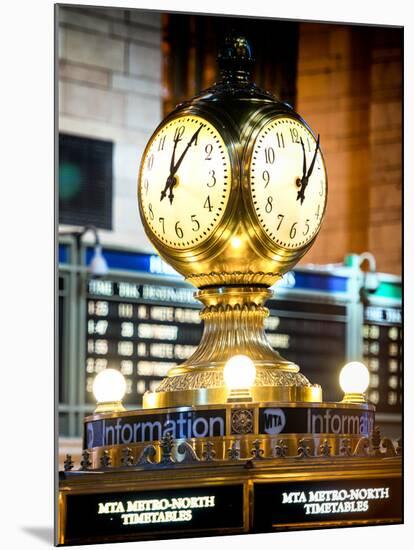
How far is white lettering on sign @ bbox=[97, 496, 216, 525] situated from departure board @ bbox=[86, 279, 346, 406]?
215cm

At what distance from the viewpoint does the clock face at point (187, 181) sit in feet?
30.3

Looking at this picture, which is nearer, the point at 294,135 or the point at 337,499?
the point at 294,135

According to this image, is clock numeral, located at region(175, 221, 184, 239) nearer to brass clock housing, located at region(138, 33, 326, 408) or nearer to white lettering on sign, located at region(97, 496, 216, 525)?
brass clock housing, located at region(138, 33, 326, 408)

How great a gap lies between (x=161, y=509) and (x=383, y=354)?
11.0 ft

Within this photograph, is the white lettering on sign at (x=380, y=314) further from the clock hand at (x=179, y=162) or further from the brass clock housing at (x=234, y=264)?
the clock hand at (x=179, y=162)

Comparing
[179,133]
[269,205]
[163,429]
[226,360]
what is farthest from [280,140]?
[163,429]

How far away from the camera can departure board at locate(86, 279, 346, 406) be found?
11.9m

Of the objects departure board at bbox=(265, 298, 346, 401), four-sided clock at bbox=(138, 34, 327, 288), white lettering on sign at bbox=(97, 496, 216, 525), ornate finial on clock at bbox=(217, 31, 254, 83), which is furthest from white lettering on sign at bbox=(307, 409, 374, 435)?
departure board at bbox=(265, 298, 346, 401)

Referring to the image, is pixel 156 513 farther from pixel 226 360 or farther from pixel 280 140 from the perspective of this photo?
pixel 280 140

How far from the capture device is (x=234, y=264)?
9383 mm

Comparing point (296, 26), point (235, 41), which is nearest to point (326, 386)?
point (296, 26)

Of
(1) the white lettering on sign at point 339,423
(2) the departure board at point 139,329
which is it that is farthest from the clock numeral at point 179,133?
(2) the departure board at point 139,329

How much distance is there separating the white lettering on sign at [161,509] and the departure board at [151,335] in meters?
2.15

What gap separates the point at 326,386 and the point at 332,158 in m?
1.54
